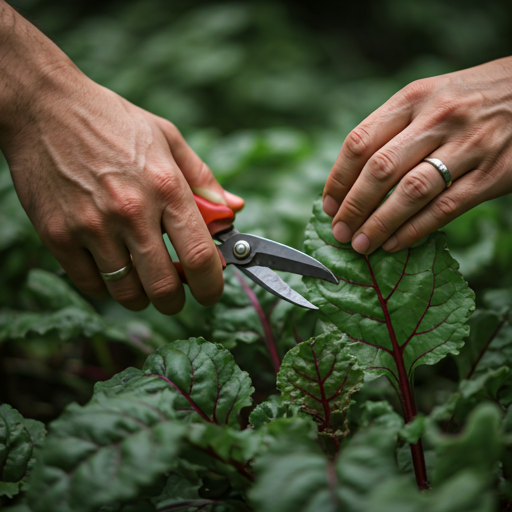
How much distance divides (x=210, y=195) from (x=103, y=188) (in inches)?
10.7

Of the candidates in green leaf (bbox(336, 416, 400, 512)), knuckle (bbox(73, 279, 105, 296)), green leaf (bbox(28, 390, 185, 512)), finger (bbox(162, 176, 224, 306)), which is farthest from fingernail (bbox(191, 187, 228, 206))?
green leaf (bbox(336, 416, 400, 512))

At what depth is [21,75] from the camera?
0.89 meters

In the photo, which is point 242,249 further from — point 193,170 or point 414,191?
point 414,191

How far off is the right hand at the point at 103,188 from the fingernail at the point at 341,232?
0.88 ft

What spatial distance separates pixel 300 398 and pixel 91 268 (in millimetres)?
579

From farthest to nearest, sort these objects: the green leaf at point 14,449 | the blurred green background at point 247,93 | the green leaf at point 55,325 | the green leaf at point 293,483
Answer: the blurred green background at point 247,93
the green leaf at point 55,325
the green leaf at point 14,449
the green leaf at point 293,483

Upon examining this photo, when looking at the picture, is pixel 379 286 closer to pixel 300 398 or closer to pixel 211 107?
pixel 300 398

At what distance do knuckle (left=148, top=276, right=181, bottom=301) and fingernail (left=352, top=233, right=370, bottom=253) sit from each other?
41 cm

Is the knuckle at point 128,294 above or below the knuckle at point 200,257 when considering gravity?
below

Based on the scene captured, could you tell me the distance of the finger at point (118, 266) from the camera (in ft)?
3.00

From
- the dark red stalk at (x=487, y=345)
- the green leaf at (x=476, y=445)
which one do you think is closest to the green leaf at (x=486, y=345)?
the dark red stalk at (x=487, y=345)

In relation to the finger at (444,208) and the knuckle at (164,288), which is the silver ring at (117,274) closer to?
the knuckle at (164,288)

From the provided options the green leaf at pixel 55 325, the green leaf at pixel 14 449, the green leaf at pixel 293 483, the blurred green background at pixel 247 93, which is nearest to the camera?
the green leaf at pixel 293 483

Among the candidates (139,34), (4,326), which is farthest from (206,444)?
(139,34)
